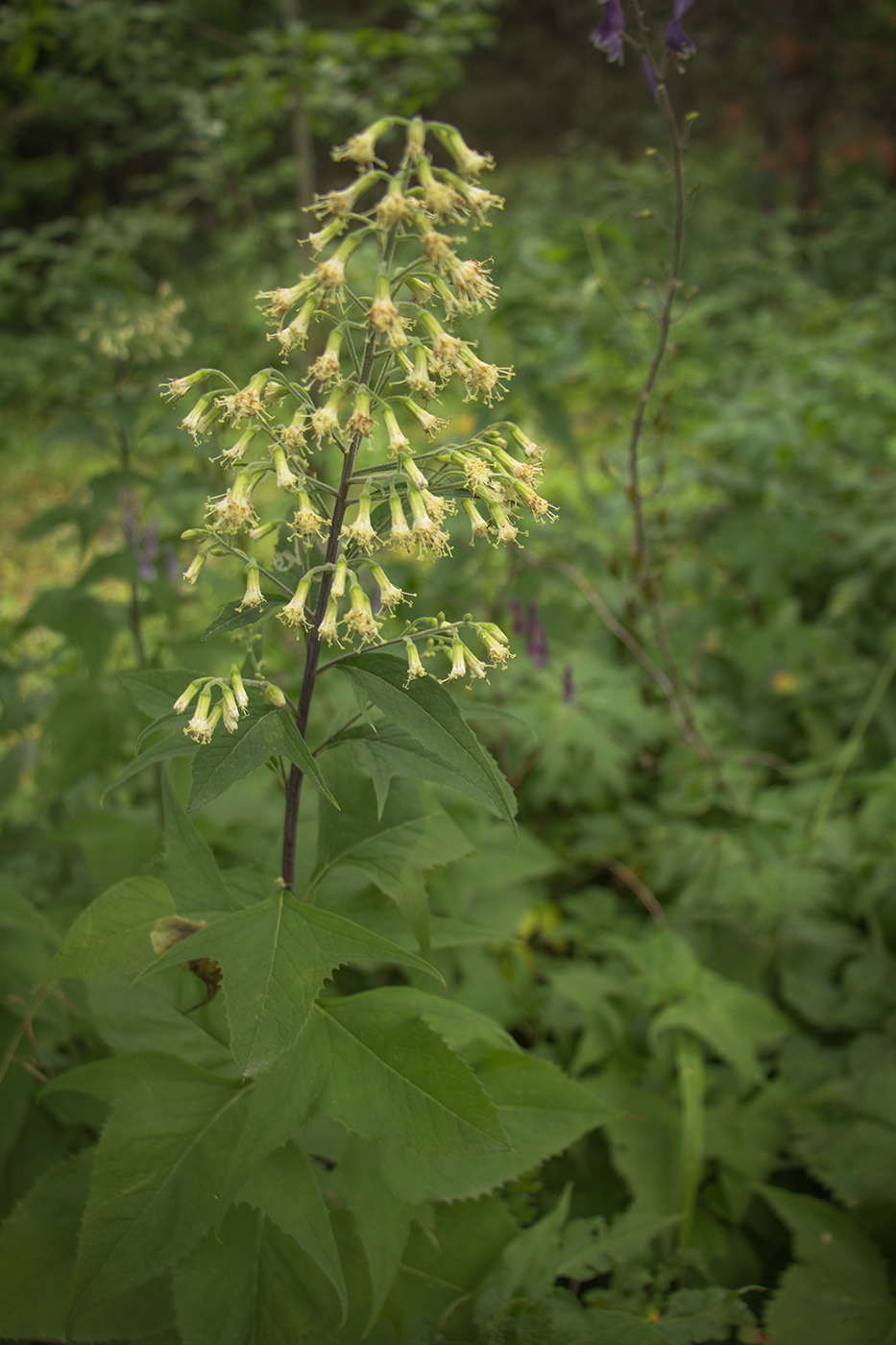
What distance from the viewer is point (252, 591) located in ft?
4.04

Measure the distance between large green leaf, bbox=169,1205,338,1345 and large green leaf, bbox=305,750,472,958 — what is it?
0.61 metres

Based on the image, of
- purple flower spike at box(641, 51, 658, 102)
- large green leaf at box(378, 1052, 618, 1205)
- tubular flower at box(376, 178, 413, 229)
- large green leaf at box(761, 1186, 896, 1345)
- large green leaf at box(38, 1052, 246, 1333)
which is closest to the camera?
tubular flower at box(376, 178, 413, 229)

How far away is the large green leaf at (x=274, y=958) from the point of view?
1098 mm

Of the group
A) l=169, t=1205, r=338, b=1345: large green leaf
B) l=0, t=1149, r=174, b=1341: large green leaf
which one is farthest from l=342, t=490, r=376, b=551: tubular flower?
l=0, t=1149, r=174, b=1341: large green leaf

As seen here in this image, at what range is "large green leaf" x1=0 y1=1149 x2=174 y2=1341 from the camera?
145 cm

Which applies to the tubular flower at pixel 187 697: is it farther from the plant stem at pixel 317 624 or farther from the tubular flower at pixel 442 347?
the tubular flower at pixel 442 347

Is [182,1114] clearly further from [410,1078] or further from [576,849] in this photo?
[576,849]

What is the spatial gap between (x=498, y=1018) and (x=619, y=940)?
1.53ft

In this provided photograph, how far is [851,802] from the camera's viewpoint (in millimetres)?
3373

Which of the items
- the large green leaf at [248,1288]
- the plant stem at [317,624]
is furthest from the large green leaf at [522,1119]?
the plant stem at [317,624]

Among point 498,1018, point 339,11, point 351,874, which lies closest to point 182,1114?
point 351,874

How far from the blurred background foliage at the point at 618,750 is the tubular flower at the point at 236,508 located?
51 centimetres

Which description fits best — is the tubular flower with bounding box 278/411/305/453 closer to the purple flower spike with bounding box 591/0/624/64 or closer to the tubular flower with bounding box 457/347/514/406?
the tubular flower with bounding box 457/347/514/406

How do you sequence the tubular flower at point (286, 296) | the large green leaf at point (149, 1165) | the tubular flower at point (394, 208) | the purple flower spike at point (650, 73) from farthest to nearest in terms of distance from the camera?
the purple flower spike at point (650, 73)
the large green leaf at point (149, 1165)
the tubular flower at point (286, 296)
the tubular flower at point (394, 208)
